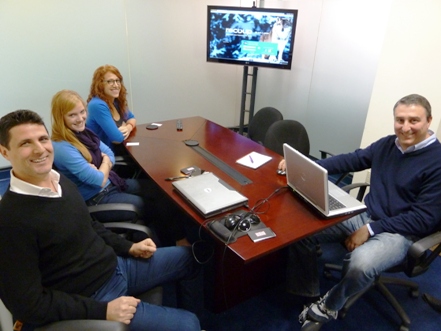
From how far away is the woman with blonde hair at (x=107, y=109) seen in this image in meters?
2.46

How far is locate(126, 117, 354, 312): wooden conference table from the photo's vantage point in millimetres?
1475

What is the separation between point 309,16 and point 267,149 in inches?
86.7

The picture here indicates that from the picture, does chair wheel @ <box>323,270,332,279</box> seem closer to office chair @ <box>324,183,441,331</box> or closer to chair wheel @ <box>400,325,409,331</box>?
office chair @ <box>324,183,441,331</box>

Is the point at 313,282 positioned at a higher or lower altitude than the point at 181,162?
lower

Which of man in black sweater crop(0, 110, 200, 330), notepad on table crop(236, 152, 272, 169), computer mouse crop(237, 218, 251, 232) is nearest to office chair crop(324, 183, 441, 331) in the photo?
notepad on table crop(236, 152, 272, 169)

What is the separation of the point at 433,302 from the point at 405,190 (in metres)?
0.80

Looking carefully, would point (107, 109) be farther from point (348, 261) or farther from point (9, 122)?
point (348, 261)

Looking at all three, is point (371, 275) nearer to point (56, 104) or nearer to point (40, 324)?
point (40, 324)

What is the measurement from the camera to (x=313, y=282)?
6.29 feet

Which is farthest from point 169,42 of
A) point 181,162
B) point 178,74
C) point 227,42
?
point 181,162

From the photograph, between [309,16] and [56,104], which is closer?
[56,104]

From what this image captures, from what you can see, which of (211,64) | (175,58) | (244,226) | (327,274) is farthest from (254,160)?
(211,64)

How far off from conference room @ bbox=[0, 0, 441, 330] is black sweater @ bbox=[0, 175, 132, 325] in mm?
1195

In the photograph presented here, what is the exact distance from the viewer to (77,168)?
1.84 metres
